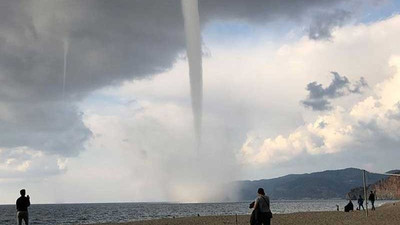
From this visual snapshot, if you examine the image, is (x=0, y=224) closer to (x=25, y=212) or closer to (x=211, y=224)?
(x=211, y=224)

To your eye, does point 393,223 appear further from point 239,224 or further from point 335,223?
point 239,224

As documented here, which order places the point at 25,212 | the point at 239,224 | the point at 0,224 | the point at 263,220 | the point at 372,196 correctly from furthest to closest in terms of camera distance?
1. the point at 0,224
2. the point at 372,196
3. the point at 239,224
4. the point at 25,212
5. the point at 263,220

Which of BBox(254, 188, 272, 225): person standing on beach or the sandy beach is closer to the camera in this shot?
BBox(254, 188, 272, 225): person standing on beach

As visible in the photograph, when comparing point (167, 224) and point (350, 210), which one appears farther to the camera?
point (350, 210)

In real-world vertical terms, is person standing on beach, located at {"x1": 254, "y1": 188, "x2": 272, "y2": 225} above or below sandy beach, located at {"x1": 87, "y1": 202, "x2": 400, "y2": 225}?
above

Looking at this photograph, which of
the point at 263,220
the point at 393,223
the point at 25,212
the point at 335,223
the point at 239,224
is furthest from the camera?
the point at 239,224

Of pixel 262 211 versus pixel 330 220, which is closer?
pixel 262 211

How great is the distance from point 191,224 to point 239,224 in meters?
5.95

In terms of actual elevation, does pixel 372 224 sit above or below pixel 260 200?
below

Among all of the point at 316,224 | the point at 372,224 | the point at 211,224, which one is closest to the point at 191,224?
the point at 211,224

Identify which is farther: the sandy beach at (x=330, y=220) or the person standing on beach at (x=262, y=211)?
the sandy beach at (x=330, y=220)

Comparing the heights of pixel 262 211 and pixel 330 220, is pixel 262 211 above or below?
above

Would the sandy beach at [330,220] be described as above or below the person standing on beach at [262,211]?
below

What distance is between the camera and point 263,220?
20.4m
